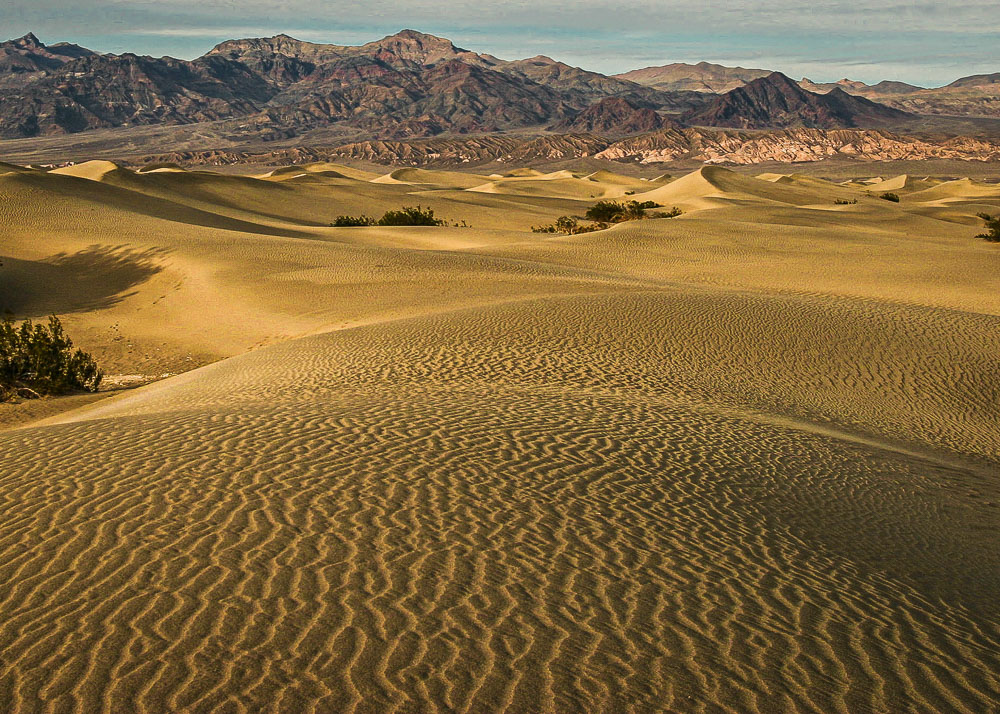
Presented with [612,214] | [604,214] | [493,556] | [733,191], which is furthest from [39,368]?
[733,191]

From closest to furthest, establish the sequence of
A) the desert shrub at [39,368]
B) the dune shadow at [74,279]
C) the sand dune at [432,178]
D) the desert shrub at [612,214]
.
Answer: the desert shrub at [39,368] → the dune shadow at [74,279] → the desert shrub at [612,214] → the sand dune at [432,178]

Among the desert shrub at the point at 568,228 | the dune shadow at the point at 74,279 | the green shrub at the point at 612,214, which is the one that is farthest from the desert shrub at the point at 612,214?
the dune shadow at the point at 74,279

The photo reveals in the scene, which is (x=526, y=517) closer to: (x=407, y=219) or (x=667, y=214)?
(x=407, y=219)

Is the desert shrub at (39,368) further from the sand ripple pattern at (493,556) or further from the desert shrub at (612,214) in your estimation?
the desert shrub at (612,214)

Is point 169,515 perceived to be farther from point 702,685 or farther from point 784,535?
point 784,535

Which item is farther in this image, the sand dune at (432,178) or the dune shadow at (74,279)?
the sand dune at (432,178)

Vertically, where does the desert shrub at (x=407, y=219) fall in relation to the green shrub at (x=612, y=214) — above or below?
below
